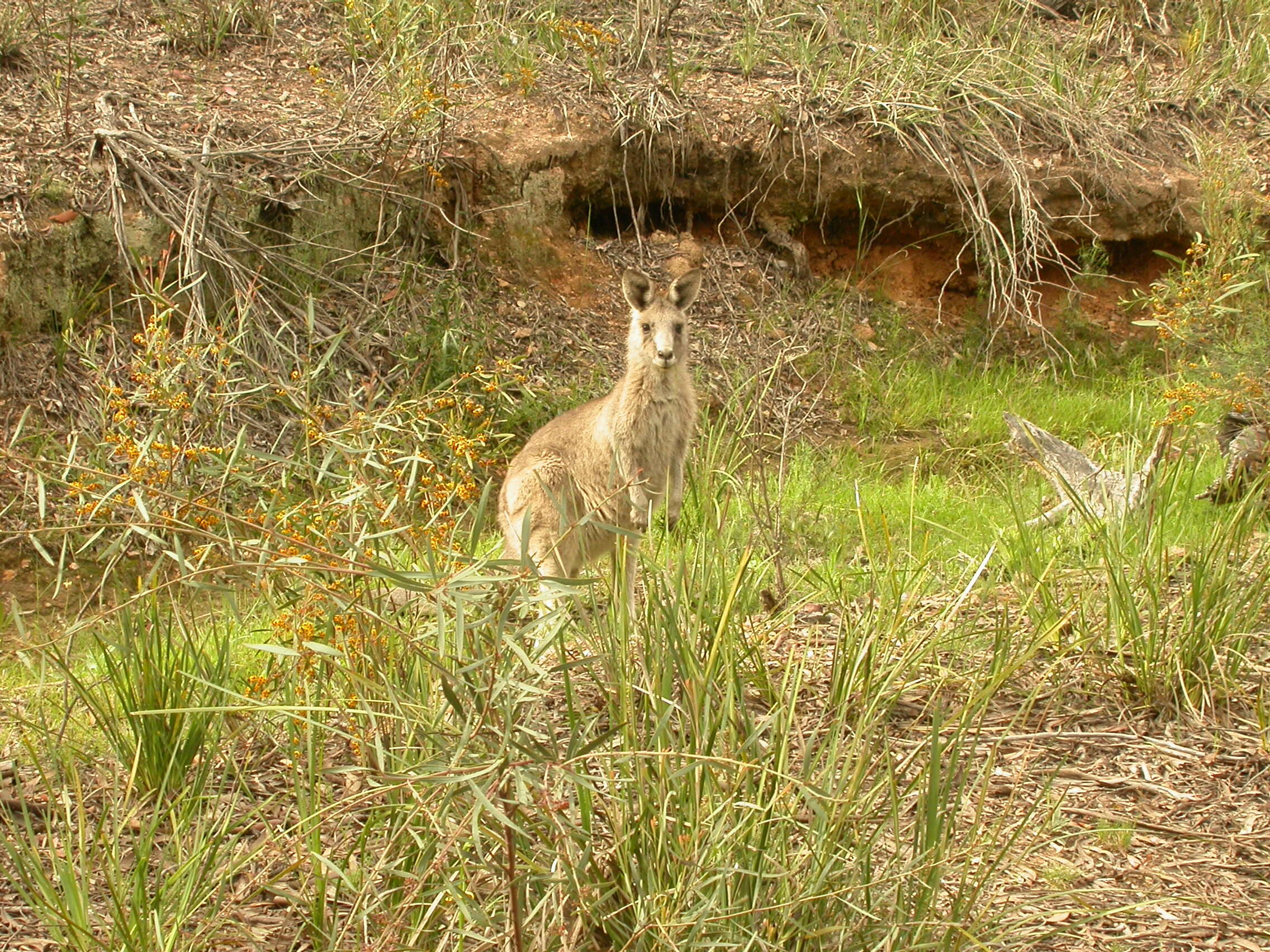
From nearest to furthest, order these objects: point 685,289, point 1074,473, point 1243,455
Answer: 1. point 1243,455
2. point 1074,473
3. point 685,289

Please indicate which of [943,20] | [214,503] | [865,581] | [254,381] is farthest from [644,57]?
[214,503]

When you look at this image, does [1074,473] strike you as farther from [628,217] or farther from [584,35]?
[584,35]

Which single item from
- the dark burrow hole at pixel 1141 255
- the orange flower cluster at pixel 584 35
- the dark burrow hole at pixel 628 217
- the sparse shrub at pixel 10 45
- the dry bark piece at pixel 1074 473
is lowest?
the dark burrow hole at pixel 1141 255

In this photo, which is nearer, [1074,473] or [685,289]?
[1074,473]

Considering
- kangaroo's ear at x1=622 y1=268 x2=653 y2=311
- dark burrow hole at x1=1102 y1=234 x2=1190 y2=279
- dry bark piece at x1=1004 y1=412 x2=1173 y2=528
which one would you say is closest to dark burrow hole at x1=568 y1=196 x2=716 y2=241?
kangaroo's ear at x1=622 y1=268 x2=653 y2=311

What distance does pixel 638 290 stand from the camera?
7.18 m

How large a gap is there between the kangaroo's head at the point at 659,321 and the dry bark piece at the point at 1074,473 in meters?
1.68

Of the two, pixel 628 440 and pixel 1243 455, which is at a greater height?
pixel 1243 455

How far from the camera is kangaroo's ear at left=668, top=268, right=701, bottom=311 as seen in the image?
279 inches

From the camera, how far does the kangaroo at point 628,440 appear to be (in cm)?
Answer: 659

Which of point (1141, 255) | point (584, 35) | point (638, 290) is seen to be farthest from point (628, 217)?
point (1141, 255)

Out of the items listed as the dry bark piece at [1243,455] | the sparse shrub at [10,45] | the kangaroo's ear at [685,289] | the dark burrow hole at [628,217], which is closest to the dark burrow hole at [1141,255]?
the dark burrow hole at [628,217]

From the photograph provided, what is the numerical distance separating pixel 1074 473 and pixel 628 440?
7.23ft

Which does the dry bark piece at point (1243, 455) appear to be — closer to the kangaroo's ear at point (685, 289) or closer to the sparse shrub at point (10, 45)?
the kangaroo's ear at point (685, 289)
